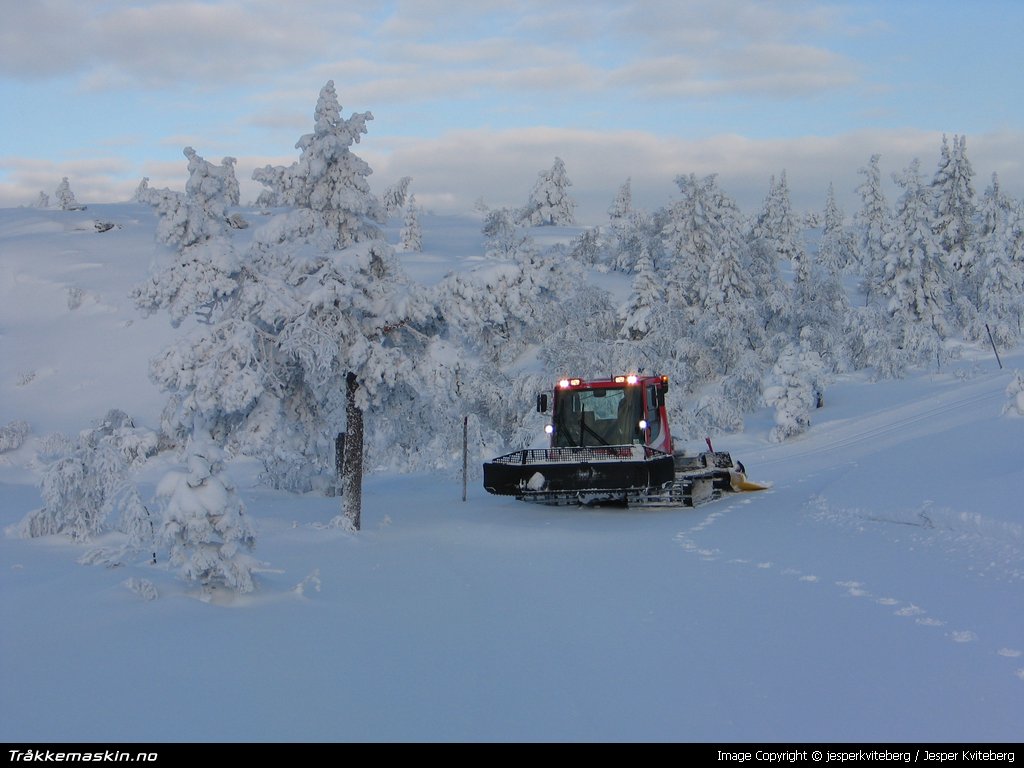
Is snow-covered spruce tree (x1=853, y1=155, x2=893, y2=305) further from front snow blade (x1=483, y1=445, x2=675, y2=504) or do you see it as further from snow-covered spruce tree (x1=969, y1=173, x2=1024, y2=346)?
front snow blade (x1=483, y1=445, x2=675, y2=504)

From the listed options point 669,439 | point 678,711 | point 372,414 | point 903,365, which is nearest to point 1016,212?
point 903,365

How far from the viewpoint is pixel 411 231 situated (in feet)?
246

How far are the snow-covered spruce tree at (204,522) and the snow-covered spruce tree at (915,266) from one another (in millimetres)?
48328

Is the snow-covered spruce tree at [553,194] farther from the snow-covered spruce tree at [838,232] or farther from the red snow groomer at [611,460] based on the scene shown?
the red snow groomer at [611,460]

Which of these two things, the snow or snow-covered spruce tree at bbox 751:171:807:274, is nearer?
the snow

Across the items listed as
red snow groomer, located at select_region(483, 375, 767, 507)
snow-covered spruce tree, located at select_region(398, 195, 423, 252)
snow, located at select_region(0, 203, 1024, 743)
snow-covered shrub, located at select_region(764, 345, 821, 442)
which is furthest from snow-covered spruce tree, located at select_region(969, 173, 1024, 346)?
snow-covered spruce tree, located at select_region(398, 195, 423, 252)

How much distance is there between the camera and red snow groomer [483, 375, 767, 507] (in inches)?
650

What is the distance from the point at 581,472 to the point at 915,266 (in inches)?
1654

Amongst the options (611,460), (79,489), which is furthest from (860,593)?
(79,489)

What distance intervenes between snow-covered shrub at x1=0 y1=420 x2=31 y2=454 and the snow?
72.9ft

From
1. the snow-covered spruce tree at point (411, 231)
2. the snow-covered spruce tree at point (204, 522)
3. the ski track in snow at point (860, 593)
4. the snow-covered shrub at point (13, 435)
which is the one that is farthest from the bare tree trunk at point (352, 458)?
the snow-covered spruce tree at point (411, 231)

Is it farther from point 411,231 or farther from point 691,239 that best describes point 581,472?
point 411,231

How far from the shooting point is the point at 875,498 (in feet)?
49.8
